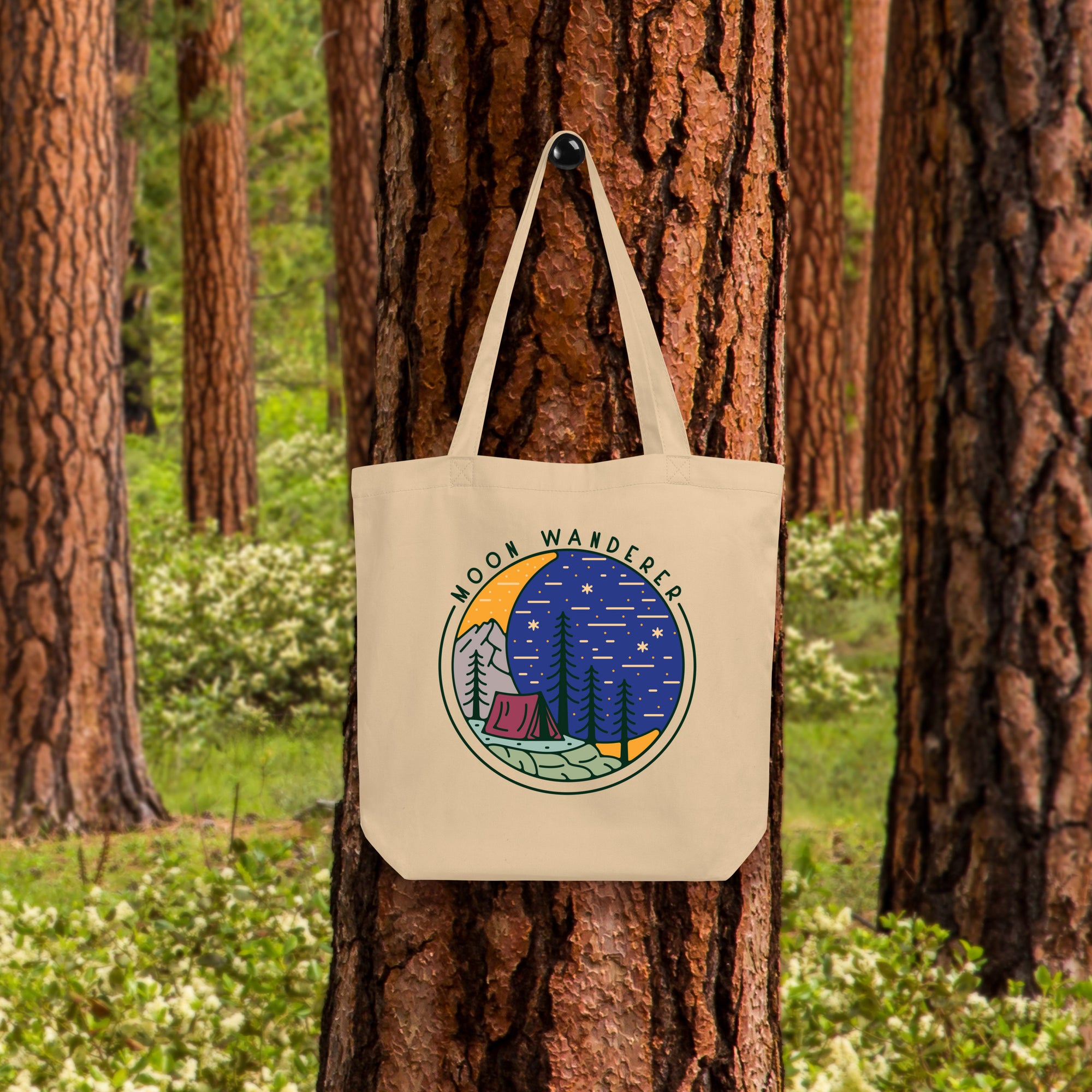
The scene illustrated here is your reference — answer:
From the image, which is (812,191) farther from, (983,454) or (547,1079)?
(547,1079)

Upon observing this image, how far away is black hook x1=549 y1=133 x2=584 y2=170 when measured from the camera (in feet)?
5.39

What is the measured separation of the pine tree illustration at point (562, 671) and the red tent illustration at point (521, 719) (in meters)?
0.01

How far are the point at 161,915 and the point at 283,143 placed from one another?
57.2 ft

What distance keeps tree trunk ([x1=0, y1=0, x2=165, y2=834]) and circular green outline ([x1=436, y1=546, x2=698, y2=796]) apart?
4139 mm

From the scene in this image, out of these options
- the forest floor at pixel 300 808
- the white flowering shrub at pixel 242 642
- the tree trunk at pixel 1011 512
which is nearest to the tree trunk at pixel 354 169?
the white flowering shrub at pixel 242 642

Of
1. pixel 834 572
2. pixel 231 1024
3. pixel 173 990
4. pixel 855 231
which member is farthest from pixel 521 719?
pixel 855 231

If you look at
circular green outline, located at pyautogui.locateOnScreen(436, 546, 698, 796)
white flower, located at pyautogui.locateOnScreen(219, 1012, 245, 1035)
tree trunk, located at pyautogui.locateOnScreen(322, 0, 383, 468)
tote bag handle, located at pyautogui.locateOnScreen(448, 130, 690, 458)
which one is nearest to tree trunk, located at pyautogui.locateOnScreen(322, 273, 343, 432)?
tree trunk, located at pyautogui.locateOnScreen(322, 0, 383, 468)

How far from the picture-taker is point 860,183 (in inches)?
635

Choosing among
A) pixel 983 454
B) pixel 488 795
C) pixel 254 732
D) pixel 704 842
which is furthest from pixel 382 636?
pixel 254 732

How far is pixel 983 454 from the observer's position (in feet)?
11.3

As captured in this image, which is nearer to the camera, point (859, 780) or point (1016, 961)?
point (1016, 961)

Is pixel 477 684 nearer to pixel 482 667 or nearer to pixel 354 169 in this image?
pixel 482 667

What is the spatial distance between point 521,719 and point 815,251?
8833 mm

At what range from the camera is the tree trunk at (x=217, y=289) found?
36.9 ft
